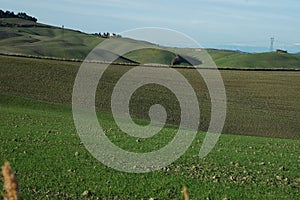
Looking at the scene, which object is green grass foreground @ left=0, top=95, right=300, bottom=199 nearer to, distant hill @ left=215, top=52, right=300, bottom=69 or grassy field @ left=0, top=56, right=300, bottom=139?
grassy field @ left=0, top=56, right=300, bottom=139

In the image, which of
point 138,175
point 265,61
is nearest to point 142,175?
point 138,175

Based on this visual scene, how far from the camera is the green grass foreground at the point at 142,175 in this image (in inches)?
484

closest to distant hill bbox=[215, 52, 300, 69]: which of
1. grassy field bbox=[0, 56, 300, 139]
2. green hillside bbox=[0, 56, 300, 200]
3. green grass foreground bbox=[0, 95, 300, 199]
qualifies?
grassy field bbox=[0, 56, 300, 139]

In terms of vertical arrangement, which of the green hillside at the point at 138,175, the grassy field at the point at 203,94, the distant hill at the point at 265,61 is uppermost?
the distant hill at the point at 265,61

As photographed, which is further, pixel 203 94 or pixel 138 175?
pixel 203 94

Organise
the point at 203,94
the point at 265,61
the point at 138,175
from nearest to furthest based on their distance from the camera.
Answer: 1. the point at 138,175
2. the point at 203,94
3. the point at 265,61

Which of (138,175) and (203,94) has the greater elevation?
(138,175)

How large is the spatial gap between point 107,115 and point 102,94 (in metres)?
12.1

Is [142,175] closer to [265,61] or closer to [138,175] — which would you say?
[138,175]

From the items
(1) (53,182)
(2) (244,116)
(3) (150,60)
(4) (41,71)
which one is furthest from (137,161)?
(3) (150,60)

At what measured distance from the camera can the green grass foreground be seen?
12305 mm

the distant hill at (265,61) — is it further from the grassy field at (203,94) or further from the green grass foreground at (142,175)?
the green grass foreground at (142,175)

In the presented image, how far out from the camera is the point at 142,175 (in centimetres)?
1410

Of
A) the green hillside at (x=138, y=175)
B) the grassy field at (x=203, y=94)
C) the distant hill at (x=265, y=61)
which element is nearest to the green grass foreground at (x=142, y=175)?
the green hillside at (x=138, y=175)
